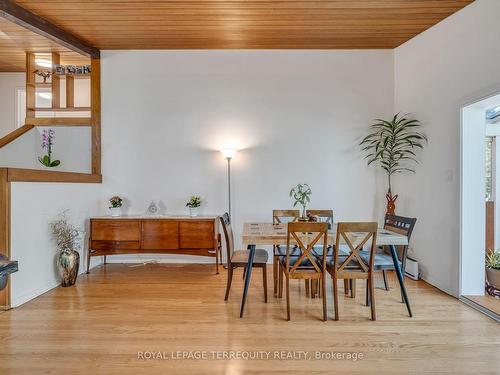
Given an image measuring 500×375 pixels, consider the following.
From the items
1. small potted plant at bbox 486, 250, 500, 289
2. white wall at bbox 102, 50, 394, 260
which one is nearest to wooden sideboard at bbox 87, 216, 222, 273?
white wall at bbox 102, 50, 394, 260

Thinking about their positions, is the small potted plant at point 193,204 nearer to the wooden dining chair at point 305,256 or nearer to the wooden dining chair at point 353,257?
the wooden dining chair at point 305,256

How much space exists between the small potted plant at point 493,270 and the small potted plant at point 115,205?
475 centimetres

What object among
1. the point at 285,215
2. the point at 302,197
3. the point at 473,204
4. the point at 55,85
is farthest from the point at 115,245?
the point at 473,204

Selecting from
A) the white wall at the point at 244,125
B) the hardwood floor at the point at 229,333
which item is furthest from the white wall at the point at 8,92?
the hardwood floor at the point at 229,333

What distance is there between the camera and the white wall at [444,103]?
9.47 ft

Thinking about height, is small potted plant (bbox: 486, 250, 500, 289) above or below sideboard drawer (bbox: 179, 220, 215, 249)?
below

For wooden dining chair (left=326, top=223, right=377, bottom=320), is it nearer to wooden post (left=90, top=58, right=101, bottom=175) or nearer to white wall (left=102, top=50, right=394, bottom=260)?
white wall (left=102, top=50, right=394, bottom=260)

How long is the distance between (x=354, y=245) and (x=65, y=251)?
10.8 ft

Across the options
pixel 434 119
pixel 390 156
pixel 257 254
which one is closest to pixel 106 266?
pixel 257 254

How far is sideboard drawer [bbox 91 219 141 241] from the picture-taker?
4031 mm

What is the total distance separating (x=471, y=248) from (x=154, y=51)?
491cm

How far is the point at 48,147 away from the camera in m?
4.49

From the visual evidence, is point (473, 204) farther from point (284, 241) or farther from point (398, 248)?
point (284, 241)

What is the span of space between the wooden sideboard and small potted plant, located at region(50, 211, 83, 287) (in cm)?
41
